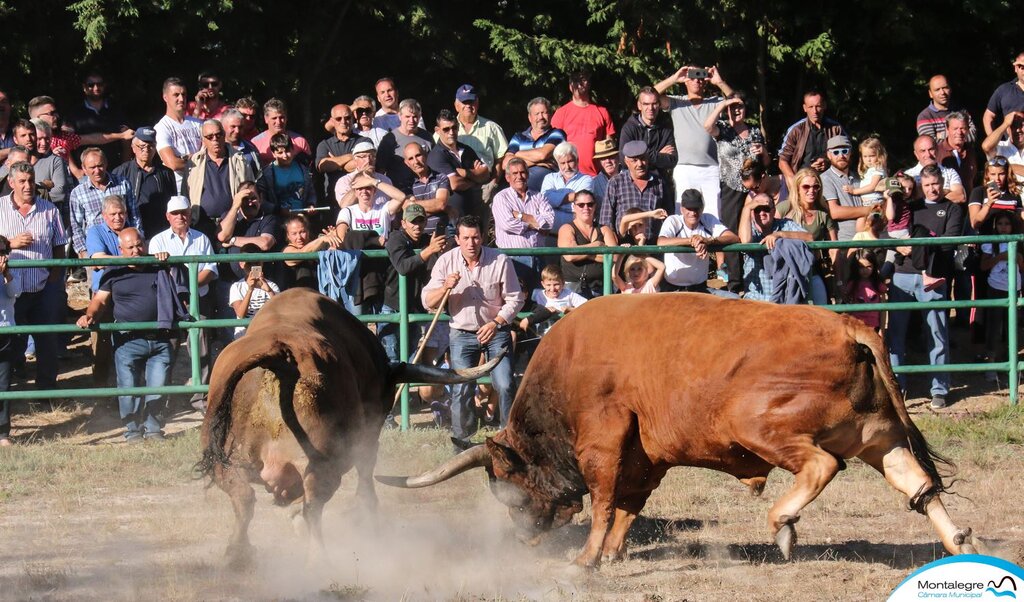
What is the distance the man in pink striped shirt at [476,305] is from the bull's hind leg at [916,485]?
4489 mm

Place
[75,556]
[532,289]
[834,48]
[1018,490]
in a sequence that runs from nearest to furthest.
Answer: [75,556], [1018,490], [532,289], [834,48]

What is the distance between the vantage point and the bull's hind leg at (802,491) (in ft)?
21.0

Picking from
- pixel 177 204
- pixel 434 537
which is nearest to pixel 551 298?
pixel 177 204

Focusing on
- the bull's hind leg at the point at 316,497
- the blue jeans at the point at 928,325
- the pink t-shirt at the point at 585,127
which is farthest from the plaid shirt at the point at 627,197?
the bull's hind leg at the point at 316,497

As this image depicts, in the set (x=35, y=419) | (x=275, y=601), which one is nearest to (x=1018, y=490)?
(x=275, y=601)

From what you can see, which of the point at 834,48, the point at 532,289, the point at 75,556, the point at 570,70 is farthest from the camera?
the point at 834,48

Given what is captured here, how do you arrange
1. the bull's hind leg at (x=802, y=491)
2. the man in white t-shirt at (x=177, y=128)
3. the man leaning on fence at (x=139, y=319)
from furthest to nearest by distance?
the man in white t-shirt at (x=177, y=128), the man leaning on fence at (x=139, y=319), the bull's hind leg at (x=802, y=491)

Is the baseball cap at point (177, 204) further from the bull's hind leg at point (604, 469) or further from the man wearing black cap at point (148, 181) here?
the bull's hind leg at point (604, 469)

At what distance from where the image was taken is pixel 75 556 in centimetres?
786

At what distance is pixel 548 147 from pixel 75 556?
622 cm

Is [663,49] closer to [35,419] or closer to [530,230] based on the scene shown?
[530,230]

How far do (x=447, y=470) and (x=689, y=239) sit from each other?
430 cm

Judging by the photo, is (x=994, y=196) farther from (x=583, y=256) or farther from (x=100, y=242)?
(x=100, y=242)

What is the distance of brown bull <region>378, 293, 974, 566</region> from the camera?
6.58m
